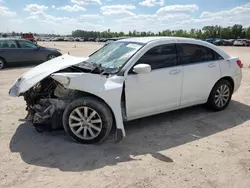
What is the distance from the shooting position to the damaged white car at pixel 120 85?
396 cm

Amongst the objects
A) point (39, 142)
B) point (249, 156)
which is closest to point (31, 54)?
point (39, 142)

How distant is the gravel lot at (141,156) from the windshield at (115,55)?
1.23 meters

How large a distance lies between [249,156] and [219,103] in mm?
1995

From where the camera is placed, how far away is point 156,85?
448 centimetres

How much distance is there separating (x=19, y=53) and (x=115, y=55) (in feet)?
31.9

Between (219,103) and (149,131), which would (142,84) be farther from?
(219,103)

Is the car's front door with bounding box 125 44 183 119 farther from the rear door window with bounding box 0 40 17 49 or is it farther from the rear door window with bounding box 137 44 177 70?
the rear door window with bounding box 0 40 17 49

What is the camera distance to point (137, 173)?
10.7ft

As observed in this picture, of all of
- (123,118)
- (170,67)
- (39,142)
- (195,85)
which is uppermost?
(170,67)

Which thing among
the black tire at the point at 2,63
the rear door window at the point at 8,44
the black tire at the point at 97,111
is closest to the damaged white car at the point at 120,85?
the black tire at the point at 97,111

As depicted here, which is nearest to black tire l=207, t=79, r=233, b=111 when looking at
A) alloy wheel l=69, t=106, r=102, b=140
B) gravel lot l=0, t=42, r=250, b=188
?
gravel lot l=0, t=42, r=250, b=188

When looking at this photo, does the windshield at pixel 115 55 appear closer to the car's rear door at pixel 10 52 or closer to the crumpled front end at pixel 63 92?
the crumpled front end at pixel 63 92

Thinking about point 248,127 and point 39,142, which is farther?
point 248,127

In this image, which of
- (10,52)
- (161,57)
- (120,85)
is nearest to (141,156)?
(120,85)
